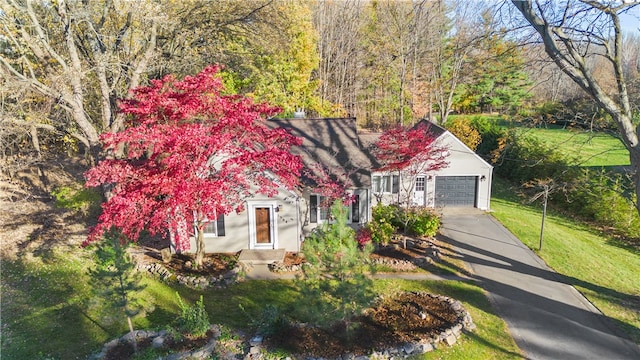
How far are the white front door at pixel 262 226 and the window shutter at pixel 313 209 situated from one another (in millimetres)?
2058

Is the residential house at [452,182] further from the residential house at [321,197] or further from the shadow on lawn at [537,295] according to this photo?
the shadow on lawn at [537,295]

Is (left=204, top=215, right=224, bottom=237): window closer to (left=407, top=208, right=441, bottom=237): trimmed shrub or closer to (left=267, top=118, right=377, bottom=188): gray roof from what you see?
(left=267, top=118, right=377, bottom=188): gray roof

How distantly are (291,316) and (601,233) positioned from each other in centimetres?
1579

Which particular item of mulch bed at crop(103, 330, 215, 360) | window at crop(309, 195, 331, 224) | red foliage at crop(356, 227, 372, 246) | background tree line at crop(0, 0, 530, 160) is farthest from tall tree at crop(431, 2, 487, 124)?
mulch bed at crop(103, 330, 215, 360)

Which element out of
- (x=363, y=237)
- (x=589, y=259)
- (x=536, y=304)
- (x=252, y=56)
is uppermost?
(x=252, y=56)

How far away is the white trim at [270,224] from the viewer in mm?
13836

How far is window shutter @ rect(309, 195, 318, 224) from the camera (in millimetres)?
15453

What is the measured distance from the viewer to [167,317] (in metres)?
9.98

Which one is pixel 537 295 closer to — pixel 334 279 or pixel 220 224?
pixel 334 279

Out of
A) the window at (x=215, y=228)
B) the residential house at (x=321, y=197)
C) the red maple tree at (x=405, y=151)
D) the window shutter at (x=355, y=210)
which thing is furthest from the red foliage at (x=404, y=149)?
the window at (x=215, y=228)

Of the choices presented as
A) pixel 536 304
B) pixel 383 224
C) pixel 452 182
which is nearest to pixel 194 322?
pixel 383 224

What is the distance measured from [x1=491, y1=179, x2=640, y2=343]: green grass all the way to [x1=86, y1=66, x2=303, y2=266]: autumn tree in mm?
10085

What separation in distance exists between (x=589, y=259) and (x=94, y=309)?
55.2ft

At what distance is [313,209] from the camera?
1557 cm
